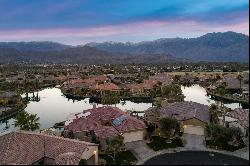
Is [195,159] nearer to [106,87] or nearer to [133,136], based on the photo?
[133,136]

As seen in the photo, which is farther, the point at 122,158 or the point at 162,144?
the point at 162,144

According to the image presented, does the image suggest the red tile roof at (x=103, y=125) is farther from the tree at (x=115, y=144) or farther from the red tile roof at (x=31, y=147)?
the red tile roof at (x=31, y=147)

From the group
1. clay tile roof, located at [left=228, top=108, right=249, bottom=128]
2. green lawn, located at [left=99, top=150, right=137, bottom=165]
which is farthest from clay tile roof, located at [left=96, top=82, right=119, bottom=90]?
green lawn, located at [left=99, top=150, right=137, bottom=165]

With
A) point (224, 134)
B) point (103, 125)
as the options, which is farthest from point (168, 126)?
point (103, 125)

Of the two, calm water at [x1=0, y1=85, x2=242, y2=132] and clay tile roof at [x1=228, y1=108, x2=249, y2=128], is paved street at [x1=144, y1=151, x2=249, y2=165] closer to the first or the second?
clay tile roof at [x1=228, y1=108, x2=249, y2=128]

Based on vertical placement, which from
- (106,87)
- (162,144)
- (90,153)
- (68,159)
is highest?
(106,87)
